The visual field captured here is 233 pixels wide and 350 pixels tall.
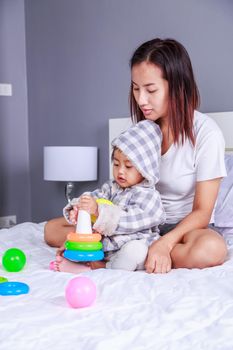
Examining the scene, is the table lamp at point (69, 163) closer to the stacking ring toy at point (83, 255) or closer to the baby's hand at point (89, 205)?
the baby's hand at point (89, 205)

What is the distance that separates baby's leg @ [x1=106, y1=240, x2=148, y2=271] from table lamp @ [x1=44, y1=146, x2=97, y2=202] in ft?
4.83

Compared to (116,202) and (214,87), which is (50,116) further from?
(116,202)

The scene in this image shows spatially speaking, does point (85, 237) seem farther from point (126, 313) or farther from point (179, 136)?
point (179, 136)

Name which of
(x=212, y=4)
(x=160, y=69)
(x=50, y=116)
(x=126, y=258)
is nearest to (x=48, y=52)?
(x=50, y=116)

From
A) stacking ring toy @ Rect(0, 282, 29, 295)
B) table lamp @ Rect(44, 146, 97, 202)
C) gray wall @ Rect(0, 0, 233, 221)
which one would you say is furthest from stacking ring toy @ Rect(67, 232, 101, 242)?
table lamp @ Rect(44, 146, 97, 202)

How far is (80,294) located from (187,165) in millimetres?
849

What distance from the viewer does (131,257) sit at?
153 centimetres

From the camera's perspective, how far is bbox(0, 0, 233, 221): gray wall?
8.20 ft

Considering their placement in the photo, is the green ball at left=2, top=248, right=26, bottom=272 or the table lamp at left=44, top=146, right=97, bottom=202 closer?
the green ball at left=2, top=248, right=26, bottom=272

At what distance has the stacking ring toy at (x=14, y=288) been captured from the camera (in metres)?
1.23

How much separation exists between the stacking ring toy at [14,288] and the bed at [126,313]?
17 mm

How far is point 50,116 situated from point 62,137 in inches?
8.8

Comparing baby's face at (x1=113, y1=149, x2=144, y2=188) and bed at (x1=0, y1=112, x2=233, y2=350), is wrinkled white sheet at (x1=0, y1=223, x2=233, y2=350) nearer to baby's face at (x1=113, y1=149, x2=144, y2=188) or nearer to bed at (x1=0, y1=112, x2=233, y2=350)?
bed at (x1=0, y1=112, x2=233, y2=350)

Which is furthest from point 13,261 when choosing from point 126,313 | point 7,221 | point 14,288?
point 7,221
